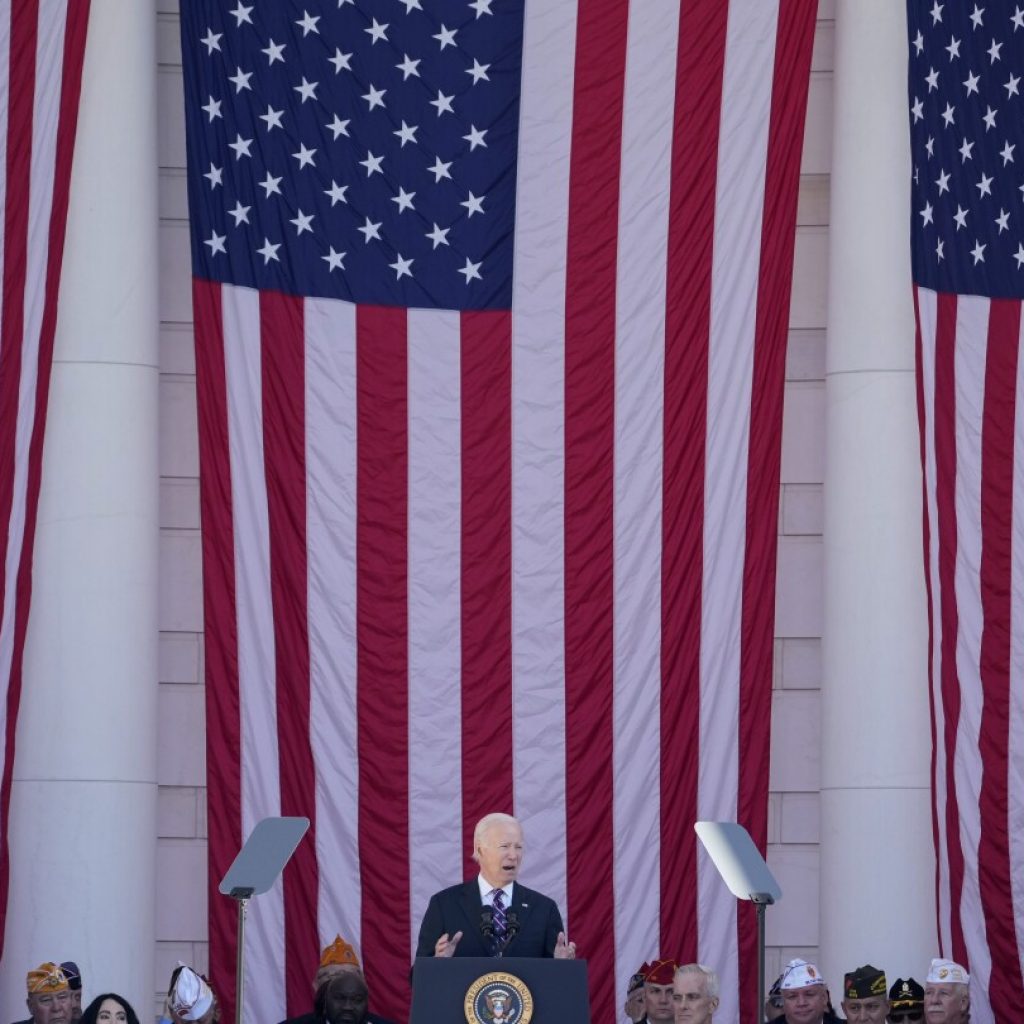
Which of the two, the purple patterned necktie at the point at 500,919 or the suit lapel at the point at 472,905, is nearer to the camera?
the purple patterned necktie at the point at 500,919

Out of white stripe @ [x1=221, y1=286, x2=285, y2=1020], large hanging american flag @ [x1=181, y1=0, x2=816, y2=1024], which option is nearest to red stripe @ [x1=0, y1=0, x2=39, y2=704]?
large hanging american flag @ [x1=181, y1=0, x2=816, y2=1024]

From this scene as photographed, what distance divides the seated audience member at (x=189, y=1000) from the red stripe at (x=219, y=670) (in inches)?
65.1

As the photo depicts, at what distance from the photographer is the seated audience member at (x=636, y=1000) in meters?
12.6

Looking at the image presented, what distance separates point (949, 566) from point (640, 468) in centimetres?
199

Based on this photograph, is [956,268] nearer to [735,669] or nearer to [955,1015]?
[735,669]

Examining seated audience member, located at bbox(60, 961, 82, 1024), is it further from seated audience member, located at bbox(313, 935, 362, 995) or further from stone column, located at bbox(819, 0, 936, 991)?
stone column, located at bbox(819, 0, 936, 991)

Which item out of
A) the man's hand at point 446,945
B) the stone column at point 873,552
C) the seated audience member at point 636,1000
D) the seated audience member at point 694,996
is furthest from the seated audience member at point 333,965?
the stone column at point 873,552

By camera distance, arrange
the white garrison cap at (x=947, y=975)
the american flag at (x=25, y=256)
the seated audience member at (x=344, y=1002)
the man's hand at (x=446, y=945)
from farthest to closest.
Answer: the american flag at (x=25, y=256) < the white garrison cap at (x=947, y=975) < the seated audience member at (x=344, y=1002) < the man's hand at (x=446, y=945)

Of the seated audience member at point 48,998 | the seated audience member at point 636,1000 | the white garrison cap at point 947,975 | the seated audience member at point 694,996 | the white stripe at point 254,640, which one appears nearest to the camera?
the seated audience member at point 694,996

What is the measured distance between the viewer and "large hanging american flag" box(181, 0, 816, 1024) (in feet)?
44.2

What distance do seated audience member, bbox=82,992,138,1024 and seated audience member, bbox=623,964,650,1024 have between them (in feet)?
9.87

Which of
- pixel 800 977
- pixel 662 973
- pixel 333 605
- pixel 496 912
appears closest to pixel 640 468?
pixel 333 605

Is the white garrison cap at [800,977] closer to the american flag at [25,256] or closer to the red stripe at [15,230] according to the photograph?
the american flag at [25,256]

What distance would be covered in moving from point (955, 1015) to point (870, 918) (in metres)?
2.12
